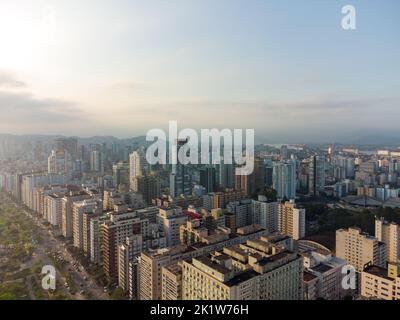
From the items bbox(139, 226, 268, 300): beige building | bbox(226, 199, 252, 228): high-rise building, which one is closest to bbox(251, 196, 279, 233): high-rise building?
bbox(226, 199, 252, 228): high-rise building

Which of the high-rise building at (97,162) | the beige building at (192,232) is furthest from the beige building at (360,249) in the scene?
the high-rise building at (97,162)

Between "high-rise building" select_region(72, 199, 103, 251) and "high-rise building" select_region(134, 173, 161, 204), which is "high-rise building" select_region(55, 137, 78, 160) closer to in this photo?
"high-rise building" select_region(134, 173, 161, 204)

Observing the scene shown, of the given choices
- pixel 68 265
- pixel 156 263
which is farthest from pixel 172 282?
pixel 68 265

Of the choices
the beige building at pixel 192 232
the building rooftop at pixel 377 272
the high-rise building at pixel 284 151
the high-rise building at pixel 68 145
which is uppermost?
the high-rise building at pixel 68 145

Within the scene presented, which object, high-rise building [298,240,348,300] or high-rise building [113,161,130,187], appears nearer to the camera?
high-rise building [298,240,348,300]

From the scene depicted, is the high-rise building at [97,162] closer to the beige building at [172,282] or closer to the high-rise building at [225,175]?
the high-rise building at [225,175]

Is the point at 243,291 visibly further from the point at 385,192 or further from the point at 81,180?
the point at 81,180
